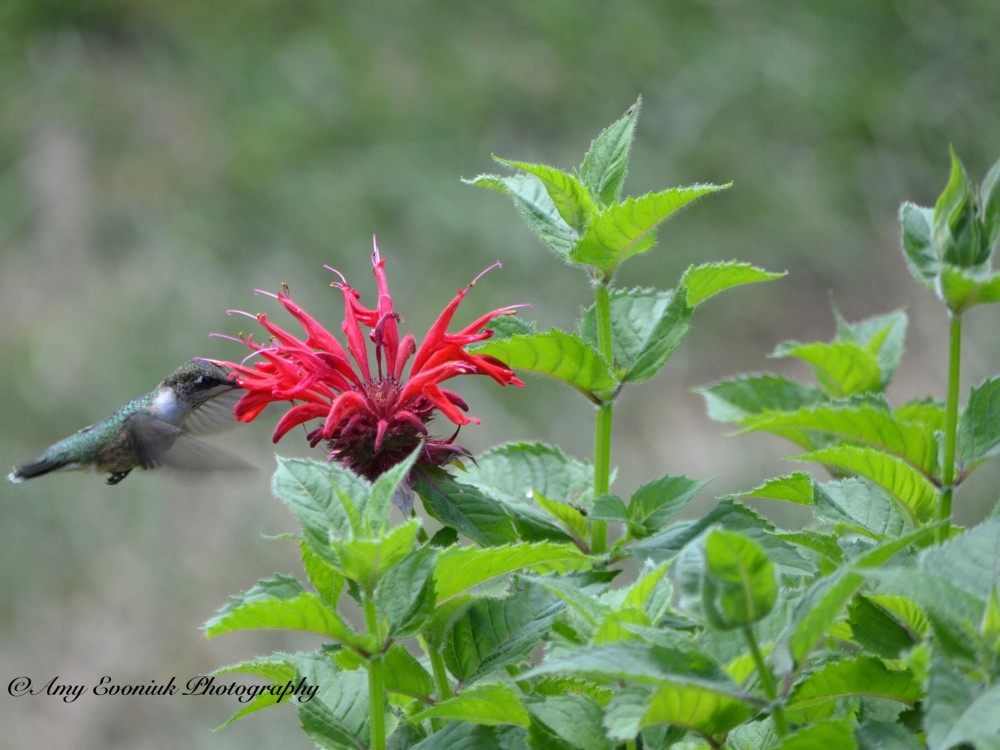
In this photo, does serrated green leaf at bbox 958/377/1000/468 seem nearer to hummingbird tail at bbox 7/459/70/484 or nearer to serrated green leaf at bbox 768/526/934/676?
serrated green leaf at bbox 768/526/934/676

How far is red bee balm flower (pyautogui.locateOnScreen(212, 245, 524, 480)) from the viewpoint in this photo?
1.21 metres

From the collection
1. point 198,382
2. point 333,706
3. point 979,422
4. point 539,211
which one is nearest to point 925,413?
point 979,422

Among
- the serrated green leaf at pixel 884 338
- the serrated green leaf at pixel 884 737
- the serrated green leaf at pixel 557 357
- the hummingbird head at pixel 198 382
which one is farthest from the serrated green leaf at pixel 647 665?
the hummingbird head at pixel 198 382

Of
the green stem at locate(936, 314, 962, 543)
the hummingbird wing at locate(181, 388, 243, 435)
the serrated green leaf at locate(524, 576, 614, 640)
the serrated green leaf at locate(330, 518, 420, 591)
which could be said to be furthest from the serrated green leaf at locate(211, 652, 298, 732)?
the hummingbird wing at locate(181, 388, 243, 435)

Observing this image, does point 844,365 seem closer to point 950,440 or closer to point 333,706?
point 950,440

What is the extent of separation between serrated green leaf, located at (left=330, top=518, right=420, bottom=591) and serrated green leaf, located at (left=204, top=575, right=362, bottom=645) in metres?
0.03

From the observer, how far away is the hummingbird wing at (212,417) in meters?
1.97

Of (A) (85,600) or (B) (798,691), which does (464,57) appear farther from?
(B) (798,691)

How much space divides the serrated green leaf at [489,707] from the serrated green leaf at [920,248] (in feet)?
1.52

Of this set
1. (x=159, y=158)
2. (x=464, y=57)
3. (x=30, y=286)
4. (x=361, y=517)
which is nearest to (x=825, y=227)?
(x=464, y=57)

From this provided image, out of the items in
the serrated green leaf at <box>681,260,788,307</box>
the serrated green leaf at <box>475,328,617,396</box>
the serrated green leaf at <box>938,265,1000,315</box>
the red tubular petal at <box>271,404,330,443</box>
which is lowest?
the red tubular petal at <box>271,404,330,443</box>

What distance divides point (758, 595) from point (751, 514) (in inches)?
13.1

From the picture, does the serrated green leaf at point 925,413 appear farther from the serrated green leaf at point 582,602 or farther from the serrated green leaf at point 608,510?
the serrated green leaf at point 582,602

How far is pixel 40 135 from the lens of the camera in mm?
4633
